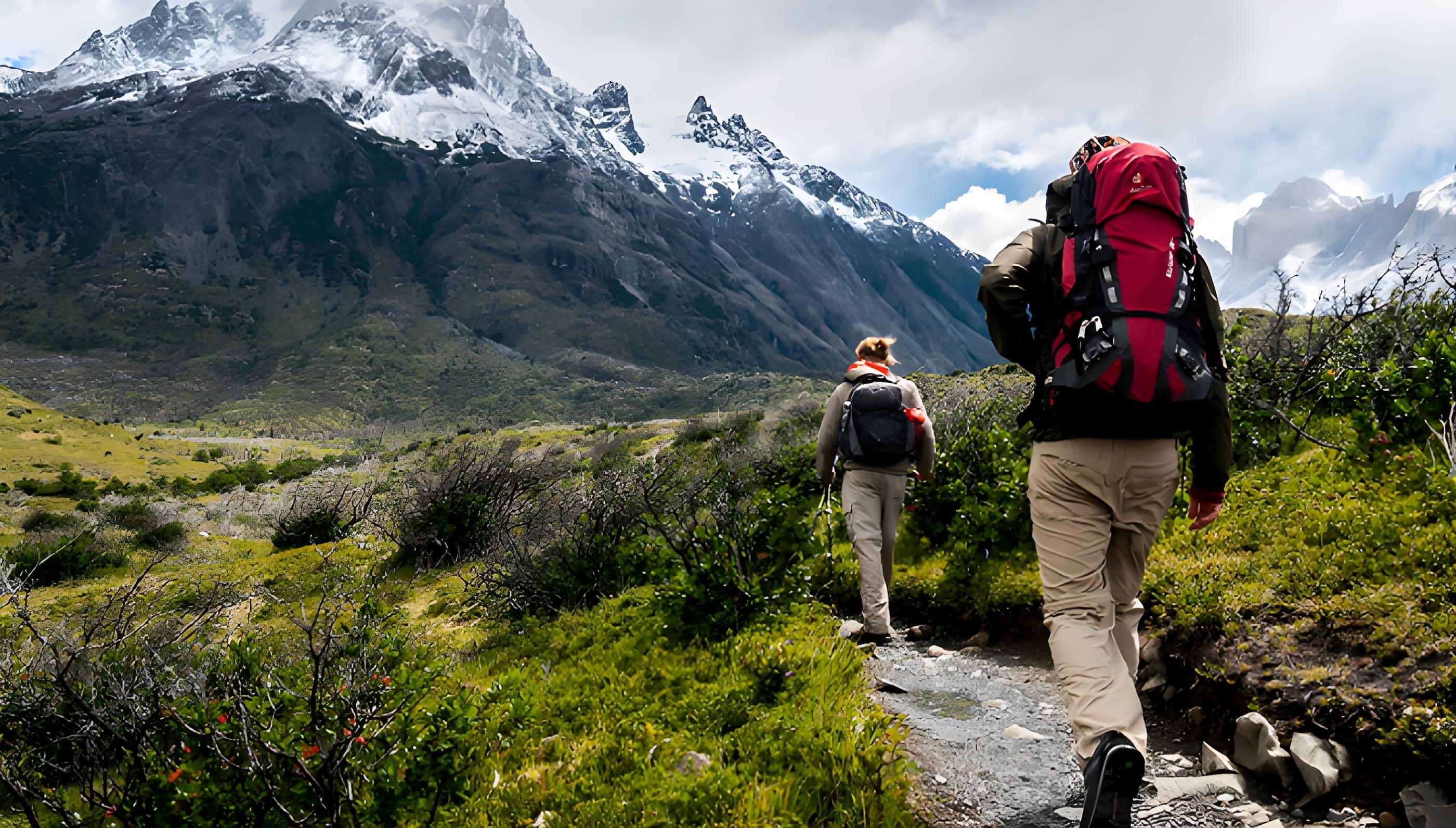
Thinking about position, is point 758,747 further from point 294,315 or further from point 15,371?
point 294,315

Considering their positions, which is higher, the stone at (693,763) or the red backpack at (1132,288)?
the red backpack at (1132,288)

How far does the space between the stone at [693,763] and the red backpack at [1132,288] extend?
2.01 m

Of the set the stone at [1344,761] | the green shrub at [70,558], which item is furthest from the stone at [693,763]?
the green shrub at [70,558]

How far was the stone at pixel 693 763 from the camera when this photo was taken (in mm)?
3125

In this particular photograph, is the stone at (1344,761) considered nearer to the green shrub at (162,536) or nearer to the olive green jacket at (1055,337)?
the olive green jacket at (1055,337)

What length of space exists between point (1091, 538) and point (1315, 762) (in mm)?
1163

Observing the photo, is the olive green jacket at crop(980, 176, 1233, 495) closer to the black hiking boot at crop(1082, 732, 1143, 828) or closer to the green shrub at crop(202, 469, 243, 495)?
the black hiking boot at crop(1082, 732, 1143, 828)

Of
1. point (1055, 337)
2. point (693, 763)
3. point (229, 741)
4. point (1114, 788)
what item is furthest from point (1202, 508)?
point (229, 741)

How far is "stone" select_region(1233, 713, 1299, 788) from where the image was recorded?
303 centimetres

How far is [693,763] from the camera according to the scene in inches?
126

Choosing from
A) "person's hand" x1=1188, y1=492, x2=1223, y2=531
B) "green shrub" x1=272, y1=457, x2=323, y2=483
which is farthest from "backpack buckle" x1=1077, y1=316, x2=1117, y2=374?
"green shrub" x1=272, y1=457, x2=323, y2=483

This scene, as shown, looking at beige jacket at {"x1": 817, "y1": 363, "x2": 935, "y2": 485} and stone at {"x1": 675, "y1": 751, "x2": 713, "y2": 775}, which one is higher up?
beige jacket at {"x1": 817, "y1": 363, "x2": 935, "y2": 485}

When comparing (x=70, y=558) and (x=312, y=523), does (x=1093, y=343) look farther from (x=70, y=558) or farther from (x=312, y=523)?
(x=70, y=558)

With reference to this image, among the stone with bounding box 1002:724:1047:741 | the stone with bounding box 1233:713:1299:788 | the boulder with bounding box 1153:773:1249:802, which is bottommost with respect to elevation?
the stone with bounding box 1002:724:1047:741
